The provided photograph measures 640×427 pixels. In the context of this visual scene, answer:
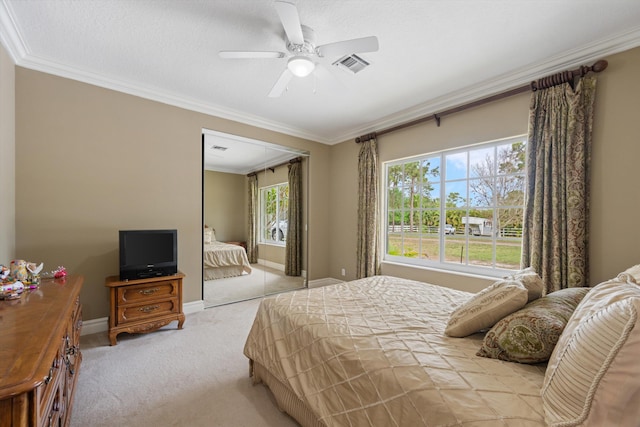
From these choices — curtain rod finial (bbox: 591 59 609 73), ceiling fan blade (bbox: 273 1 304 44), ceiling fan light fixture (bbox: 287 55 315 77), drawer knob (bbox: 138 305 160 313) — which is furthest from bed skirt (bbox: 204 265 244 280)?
curtain rod finial (bbox: 591 59 609 73)

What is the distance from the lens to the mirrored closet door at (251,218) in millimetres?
3756

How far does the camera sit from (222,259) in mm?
3887

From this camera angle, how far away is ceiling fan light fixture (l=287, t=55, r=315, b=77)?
2160mm

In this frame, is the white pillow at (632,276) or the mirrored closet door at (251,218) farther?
the mirrored closet door at (251,218)

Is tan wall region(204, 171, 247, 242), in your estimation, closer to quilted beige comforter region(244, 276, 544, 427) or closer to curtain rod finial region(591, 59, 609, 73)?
quilted beige comforter region(244, 276, 544, 427)

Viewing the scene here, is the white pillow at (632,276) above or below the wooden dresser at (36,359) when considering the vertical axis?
above

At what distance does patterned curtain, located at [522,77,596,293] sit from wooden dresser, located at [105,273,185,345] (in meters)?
3.66

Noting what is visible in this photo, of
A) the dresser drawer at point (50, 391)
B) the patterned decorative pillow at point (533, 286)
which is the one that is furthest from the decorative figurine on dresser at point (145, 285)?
the patterned decorative pillow at point (533, 286)

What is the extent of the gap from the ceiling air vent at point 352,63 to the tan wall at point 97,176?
6.79 ft

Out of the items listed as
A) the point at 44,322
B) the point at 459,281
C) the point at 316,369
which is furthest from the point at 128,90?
the point at 459,281

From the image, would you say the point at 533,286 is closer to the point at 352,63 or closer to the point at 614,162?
the point at 614,162

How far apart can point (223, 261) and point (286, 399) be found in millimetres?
2574

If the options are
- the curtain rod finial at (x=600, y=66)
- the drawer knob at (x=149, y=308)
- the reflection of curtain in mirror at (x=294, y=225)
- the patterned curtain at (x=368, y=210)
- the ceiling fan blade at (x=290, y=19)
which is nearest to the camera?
the ceiling fan blade at (x=290, y=19)

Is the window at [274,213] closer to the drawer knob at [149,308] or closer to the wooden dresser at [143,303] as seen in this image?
the wooden dresser at [143,303]
